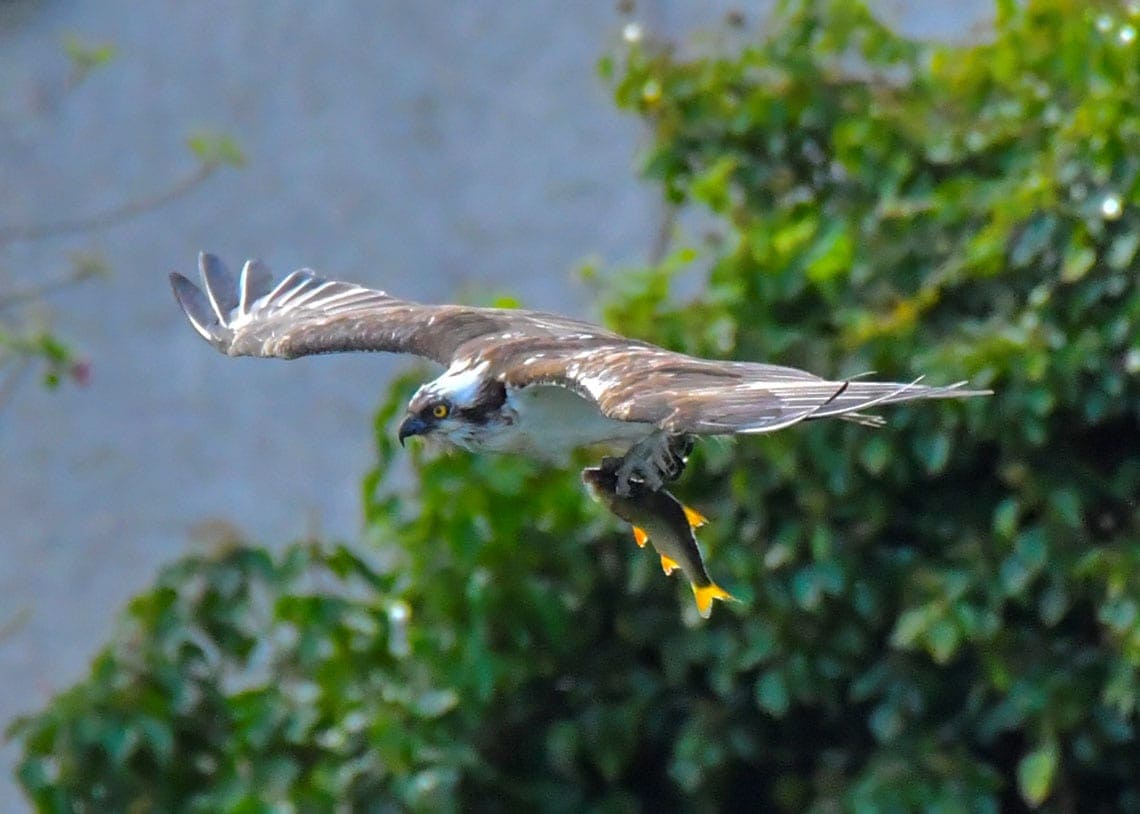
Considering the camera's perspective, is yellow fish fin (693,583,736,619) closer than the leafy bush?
Yes

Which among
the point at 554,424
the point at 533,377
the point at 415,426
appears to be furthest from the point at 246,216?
the point at 533,377

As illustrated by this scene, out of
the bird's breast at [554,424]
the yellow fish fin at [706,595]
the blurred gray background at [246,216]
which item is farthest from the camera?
the blurred gray background at [246,216]

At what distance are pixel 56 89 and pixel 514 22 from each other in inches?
55.7

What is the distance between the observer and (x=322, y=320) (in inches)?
155

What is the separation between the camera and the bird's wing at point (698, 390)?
251cm

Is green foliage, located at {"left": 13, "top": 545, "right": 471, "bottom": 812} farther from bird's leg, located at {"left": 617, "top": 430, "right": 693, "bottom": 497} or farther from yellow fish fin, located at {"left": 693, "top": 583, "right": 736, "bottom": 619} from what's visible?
bird's leg, located at {"left": 617, "top": 430, "right": 693, "bottom": 497}

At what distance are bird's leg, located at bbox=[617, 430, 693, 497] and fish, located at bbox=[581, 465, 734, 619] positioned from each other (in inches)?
1.1

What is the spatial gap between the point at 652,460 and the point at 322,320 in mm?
Result: 981

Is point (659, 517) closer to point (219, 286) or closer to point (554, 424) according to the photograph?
point (554, 424)

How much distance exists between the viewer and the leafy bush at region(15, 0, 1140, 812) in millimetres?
4188

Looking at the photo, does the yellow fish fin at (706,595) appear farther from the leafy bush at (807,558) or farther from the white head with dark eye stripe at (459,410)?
the leafy bush at (807,558)

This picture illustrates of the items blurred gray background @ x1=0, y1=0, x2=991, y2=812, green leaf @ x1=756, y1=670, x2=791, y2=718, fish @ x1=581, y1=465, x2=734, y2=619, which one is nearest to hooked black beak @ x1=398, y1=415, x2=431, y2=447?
fish @ x1=581, y1=465, x2=734, y2=619

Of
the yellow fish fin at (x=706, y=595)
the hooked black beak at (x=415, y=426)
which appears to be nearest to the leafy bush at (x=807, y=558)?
the yellow fish fin at (x=706, y=595)

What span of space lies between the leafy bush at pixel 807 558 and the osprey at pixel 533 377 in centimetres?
45
